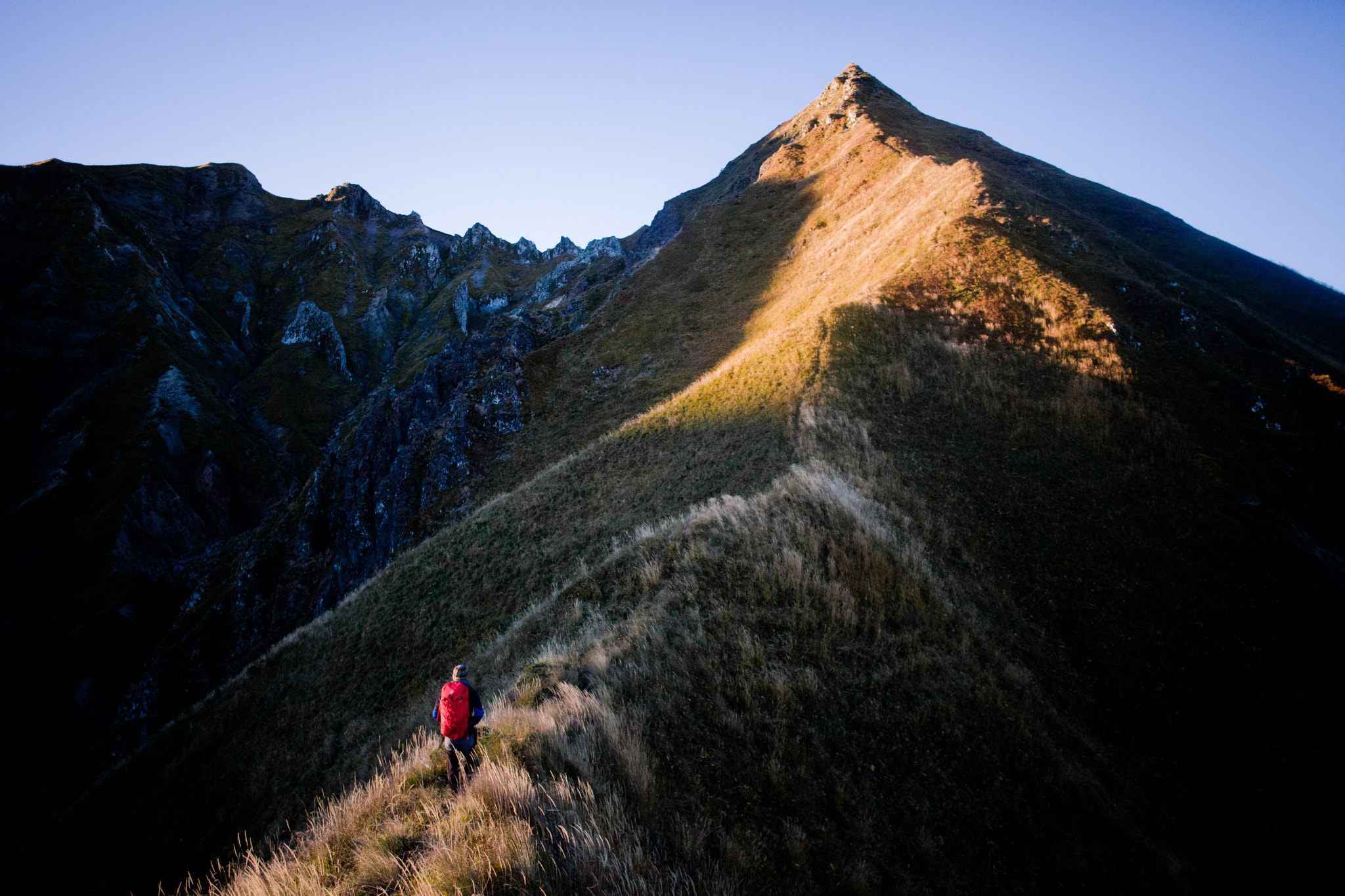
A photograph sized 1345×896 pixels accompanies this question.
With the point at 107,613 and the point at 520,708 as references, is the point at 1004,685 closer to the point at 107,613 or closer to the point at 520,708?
the point at 520,708

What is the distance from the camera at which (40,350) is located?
73375mm

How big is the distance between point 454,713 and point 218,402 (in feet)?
335

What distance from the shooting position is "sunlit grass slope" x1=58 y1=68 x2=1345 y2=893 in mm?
5055

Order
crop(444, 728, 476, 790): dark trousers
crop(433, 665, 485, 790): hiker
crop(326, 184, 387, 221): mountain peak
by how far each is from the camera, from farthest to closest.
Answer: crop(326, 184, 387, 221): mountain peak → crop(433, 665, 485, 790): hiker → crop(444, 728, 476, 790): dark trousers

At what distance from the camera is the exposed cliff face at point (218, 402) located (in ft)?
126

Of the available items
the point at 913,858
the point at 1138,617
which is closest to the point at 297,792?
the point at 913,858

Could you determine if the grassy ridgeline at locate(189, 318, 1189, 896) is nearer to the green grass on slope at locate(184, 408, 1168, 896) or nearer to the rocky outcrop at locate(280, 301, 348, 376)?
the green grass on slope at locate(184, 408, 1168, 896)

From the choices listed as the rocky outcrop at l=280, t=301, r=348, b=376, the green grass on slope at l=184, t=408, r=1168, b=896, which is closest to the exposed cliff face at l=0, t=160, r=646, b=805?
the rocky outcrop at l=280, t=301, r=348, b=376

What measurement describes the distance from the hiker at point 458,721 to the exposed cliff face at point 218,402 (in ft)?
88.5

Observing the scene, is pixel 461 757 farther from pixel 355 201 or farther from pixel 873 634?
pixel 355 201

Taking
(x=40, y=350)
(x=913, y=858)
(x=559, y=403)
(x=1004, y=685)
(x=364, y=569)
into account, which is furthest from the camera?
(x=40, y=350)

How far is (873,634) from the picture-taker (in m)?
7.98

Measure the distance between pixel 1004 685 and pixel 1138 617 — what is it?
4.89m

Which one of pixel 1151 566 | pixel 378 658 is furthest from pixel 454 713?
pixel 1151 566
